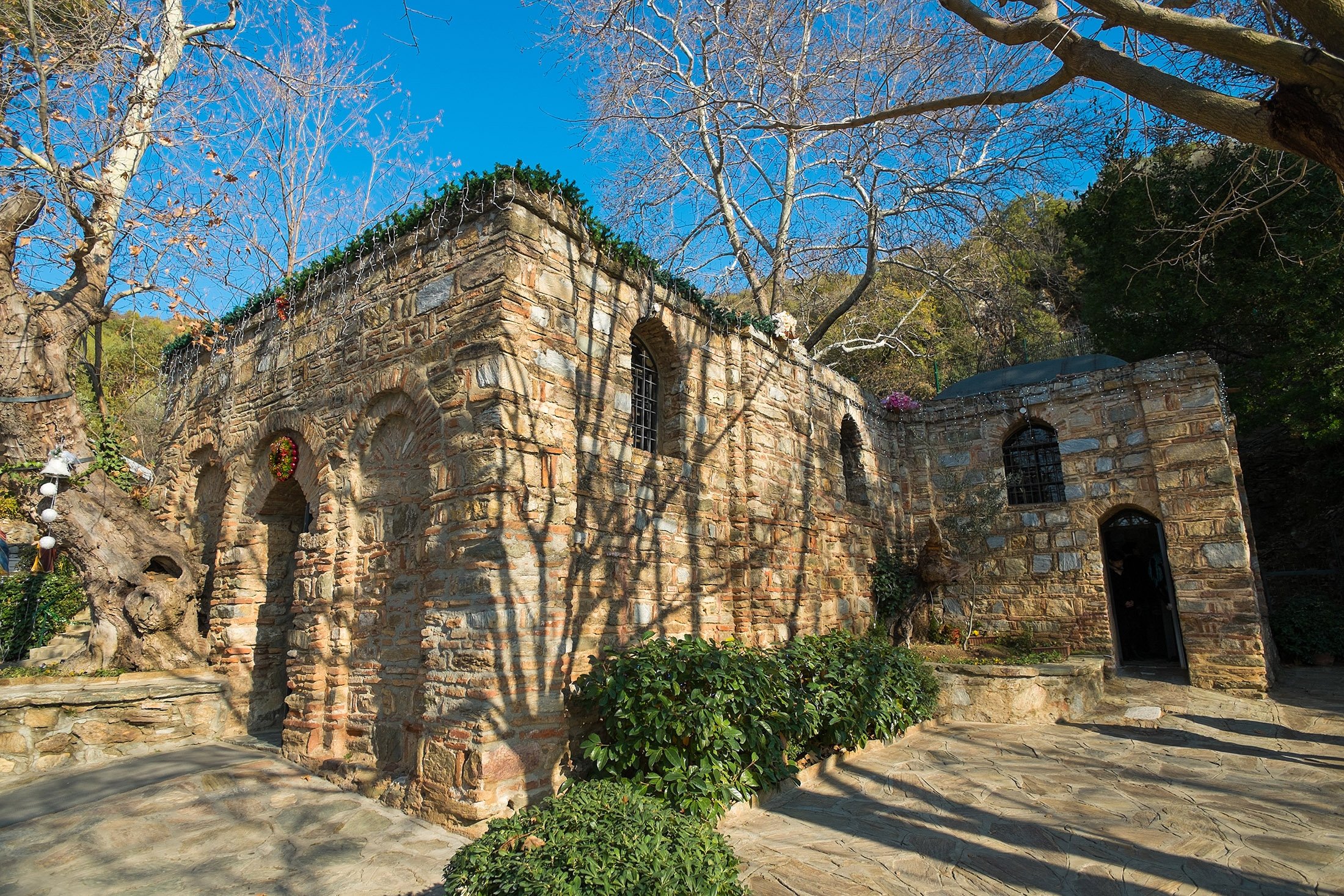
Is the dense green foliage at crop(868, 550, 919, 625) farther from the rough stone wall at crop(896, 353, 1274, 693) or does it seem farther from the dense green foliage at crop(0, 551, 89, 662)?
the dense green foliage at crop(0, 551, 89, 662)

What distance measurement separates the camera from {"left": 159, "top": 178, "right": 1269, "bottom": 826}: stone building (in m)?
5.27

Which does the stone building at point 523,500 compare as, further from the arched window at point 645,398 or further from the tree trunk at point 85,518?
the tree trunk at point 85,518

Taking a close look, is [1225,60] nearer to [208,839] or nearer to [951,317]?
[208,839]

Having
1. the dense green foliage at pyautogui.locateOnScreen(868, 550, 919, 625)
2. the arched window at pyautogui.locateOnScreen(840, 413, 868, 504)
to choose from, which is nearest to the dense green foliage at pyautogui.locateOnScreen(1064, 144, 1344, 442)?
the arched window at pyautogui.locateOnScreen(840, 413, 868, 504)

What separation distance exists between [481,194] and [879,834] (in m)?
5.68

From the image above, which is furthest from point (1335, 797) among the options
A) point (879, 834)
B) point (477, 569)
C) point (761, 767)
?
point (477, 569)

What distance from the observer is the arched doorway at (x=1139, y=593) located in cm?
1343

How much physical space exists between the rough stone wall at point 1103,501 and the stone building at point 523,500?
0.14ft

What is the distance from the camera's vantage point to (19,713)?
619cm

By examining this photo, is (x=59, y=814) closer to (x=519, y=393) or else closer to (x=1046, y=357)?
(x=519, y=393)

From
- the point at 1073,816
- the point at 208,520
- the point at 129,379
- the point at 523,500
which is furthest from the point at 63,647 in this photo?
the point at 129,379

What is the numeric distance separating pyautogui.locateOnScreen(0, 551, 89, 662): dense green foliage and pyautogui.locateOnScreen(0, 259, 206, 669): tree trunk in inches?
148

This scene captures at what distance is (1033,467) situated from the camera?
1143 centimetres

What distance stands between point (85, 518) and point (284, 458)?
252 cm
